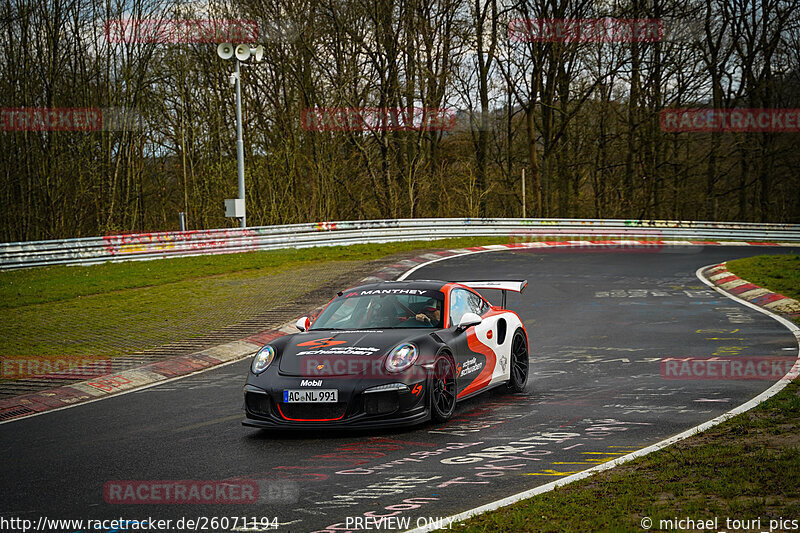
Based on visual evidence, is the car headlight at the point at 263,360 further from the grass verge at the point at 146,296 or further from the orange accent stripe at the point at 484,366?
the grass verge at the point at 146,296

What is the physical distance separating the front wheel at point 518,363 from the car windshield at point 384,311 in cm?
126

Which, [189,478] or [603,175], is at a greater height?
[603,175]

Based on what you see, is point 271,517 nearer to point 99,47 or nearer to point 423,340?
point 423,340

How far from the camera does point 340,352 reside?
8023 millimetres

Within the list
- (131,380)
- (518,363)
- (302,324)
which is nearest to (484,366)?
(518,363)

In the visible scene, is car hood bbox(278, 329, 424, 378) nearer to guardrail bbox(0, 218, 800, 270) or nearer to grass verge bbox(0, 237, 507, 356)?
grass verge bbox(0, 237, 507, 356)

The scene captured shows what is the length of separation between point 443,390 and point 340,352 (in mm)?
1073

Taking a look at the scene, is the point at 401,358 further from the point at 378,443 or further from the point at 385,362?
the point at 378,443

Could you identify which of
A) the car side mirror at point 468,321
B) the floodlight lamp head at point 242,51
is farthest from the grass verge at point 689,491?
the floodlight lamp head at point 242,51

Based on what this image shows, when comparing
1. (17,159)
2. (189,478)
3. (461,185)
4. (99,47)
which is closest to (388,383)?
(189,478)

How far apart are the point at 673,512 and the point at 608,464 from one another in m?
1.34

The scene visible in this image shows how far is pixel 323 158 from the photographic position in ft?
123

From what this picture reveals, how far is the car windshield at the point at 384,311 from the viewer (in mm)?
9016

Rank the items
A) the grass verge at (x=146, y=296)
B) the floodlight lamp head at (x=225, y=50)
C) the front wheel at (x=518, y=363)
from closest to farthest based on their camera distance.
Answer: the front wheel at (x=518, y=363) < the grass verge at (x=146, y=296) < the floodlight lamp head at (x=225, y=50)
